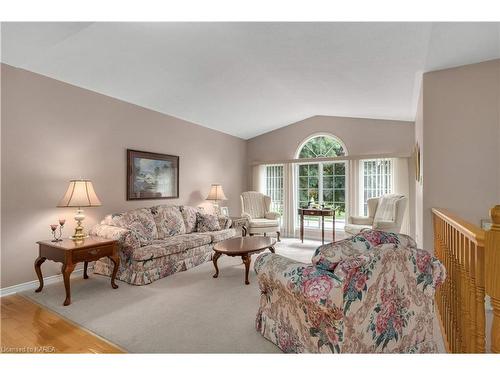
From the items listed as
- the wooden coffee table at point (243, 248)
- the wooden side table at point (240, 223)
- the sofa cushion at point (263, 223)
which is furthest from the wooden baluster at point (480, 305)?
the sofa cushion at point (263, 223)

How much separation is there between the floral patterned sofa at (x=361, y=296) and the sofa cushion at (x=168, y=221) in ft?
8.94

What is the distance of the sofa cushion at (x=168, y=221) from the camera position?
4277 mm

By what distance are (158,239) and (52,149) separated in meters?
1.78

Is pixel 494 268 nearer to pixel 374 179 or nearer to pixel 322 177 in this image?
pixel 374 179

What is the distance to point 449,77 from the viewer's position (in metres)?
2.99

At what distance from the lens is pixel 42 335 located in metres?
2.19

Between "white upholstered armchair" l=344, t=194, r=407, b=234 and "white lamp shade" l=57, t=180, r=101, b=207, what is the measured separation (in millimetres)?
4090

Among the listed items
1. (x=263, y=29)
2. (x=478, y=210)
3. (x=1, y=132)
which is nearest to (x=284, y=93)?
(x=263, y=29)

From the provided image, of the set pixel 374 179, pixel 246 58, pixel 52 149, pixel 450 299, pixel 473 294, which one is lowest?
pixel 450 299

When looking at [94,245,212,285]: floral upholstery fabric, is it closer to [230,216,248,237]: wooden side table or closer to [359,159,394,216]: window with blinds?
[230,216,248,237]: wooden side table

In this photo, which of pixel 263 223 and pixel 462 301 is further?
pixel 263 223

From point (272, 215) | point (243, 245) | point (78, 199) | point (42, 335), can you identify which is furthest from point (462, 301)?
point (272, 215)
